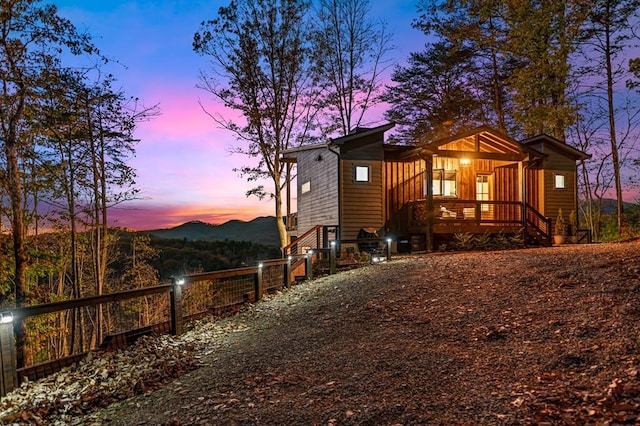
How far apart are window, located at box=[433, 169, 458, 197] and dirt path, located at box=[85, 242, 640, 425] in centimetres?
956

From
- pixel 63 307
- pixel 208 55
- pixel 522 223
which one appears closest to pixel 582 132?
pixel 522 223

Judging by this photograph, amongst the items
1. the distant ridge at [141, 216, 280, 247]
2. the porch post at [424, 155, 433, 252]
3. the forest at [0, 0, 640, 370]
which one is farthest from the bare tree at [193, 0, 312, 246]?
the distant ridge at [141, 216, 280, 247]

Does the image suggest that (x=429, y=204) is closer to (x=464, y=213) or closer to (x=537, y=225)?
(x=464, y=213)

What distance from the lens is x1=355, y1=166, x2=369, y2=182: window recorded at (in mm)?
15312

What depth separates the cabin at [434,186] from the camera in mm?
15094

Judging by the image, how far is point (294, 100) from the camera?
870 inches

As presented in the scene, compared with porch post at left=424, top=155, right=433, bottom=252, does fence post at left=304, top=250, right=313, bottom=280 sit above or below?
below

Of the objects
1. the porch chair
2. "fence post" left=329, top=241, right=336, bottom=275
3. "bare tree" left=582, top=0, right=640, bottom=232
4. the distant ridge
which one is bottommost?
the distant ridge

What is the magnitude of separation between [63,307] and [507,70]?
88.6ft

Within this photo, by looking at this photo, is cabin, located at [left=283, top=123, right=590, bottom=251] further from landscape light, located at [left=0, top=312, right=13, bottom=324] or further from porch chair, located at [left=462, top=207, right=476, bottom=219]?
landscape light, located at [left=0, top=312, right=13, bottom=324]

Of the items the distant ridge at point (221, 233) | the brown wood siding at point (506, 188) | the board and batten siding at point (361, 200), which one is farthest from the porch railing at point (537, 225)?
the distant ridge at point (221, 233)

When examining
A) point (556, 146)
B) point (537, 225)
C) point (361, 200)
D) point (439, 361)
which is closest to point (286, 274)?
point (361, 200)

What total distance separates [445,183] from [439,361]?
1356cm

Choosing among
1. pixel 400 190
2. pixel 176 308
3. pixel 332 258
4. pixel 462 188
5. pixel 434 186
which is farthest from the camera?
pixel 462 188
